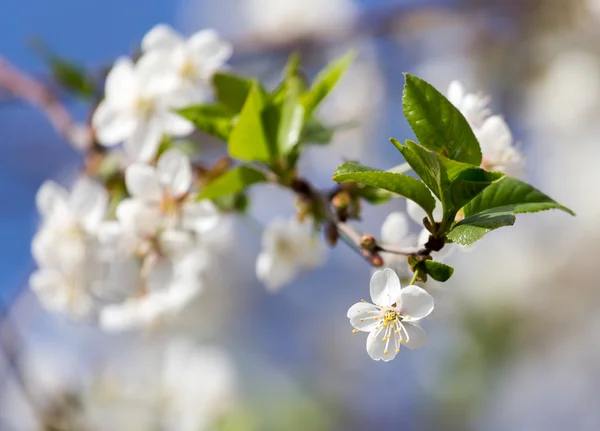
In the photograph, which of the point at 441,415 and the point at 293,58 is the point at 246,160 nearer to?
the point at 293,58

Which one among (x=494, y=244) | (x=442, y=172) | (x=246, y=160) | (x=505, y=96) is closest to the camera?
(x=442, y=172)

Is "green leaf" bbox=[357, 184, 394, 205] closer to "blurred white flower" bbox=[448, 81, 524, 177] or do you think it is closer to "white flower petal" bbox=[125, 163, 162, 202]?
"blurred white flower" bbox=[448, 81, 524, 177]

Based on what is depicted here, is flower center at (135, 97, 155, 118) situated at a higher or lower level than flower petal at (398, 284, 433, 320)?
higher

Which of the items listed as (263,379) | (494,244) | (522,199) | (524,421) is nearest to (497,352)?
(524,421)

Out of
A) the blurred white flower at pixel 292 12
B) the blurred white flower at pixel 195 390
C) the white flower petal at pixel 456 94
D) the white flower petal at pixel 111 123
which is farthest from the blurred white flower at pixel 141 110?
the blurred white flower at pixel 292 12

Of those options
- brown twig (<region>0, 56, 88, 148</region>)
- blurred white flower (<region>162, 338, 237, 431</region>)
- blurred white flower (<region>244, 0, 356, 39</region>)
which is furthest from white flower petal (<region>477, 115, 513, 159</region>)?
blurred white flower (<region>244, 0, 356, 39</region>)

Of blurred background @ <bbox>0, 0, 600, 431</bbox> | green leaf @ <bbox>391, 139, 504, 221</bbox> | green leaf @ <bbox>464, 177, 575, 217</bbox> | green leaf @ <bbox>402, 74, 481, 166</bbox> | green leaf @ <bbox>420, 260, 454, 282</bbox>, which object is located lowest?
green leaf @ <bbox>420, 260, 454, 282</bbox>

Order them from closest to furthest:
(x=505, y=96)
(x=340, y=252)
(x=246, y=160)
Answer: (x=246, y=160) < (x=505, y=96) < (x=340, y=252)
